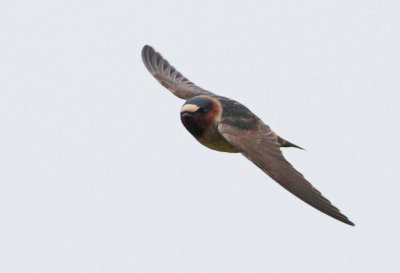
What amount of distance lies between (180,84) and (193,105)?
1647 mm

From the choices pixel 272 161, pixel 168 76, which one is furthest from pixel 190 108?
pixel 168 76

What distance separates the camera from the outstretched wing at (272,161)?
23.0 ft

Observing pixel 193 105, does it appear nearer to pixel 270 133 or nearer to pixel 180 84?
pixel 270 133

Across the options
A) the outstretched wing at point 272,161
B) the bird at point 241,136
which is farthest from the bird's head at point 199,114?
the outstretched wing at point 272,161

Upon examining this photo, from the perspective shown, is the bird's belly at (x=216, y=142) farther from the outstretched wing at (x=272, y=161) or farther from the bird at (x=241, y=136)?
the outstretched wing at (x=272, y=161)

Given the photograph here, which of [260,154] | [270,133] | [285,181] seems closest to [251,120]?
[270,133]

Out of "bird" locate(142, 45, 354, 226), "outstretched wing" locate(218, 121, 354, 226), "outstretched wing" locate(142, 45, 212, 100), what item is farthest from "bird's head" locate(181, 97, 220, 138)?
"outstretched wing" locate(142, 45, 212, 100)

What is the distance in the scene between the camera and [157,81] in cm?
1012

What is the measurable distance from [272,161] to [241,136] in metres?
0.60

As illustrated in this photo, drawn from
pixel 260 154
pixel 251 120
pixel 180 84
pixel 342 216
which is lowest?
pixel 342 216

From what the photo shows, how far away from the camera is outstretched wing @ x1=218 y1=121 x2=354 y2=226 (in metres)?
7.01

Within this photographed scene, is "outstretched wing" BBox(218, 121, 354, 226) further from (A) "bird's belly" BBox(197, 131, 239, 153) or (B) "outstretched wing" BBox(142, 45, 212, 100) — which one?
(B) "outstretched wing" BBox(142, 45, 212, 100)

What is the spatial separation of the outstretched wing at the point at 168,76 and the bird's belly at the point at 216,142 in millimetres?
1038

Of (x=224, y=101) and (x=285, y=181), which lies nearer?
(x=285, y=181)
